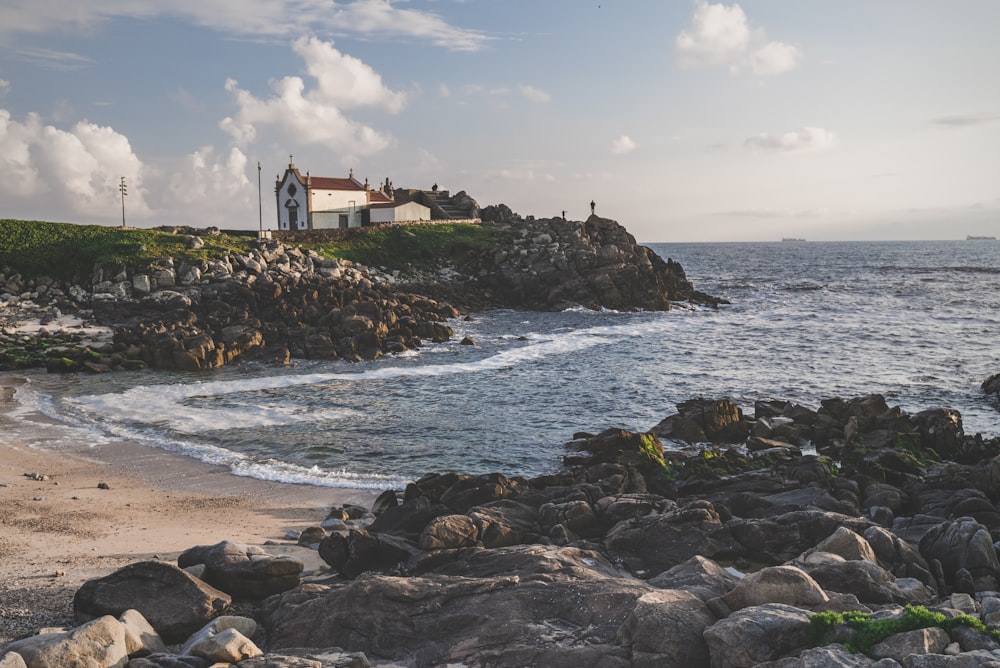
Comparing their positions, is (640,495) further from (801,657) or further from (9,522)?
(9,522)

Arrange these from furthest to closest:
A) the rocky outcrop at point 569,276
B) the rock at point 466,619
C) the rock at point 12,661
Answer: the rocky outcrop at point 569,276, the rock at point 466,619, the rock at point 12,661

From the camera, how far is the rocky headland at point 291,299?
40.3 m

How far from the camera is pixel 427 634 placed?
10.7 meters

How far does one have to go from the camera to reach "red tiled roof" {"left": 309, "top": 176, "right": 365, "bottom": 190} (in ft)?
275

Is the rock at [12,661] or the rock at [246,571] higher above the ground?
the rock at [12,661]

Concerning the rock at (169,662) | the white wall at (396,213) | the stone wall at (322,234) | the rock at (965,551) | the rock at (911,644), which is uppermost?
the white wall at (396,213)

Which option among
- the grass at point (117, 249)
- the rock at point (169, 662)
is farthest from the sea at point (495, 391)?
the grass at point (117, 249)

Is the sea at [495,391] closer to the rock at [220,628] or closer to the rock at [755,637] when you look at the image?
Answer: the rock at [220,628]

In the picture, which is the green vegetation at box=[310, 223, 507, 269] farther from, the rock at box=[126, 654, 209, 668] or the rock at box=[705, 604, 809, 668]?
the rock at box=[705, 604, 809, 668]

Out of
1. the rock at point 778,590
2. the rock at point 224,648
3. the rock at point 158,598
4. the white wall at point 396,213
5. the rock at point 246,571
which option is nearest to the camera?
the rock at point 224,648

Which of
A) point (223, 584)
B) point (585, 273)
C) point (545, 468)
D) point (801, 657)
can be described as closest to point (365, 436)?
point (545, 468)

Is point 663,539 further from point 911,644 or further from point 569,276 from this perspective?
point 569,276

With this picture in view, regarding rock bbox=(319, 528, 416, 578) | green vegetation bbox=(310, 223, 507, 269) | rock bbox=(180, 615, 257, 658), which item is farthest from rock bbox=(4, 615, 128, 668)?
green vegetation bbox=(310, 223, 507, 269)

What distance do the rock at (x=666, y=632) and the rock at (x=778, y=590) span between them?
56 centimetres
